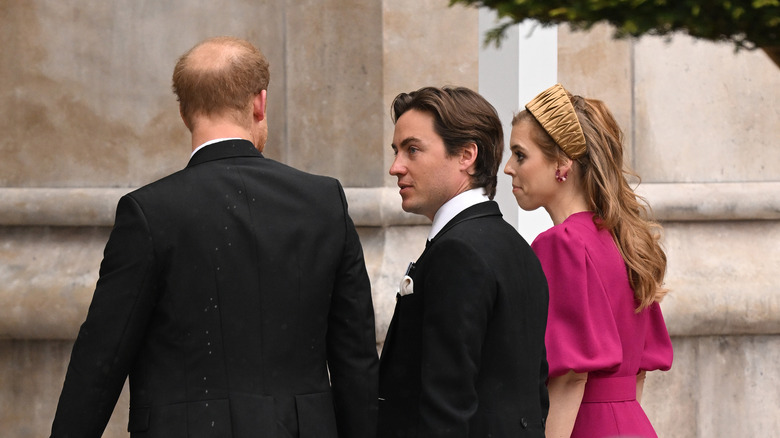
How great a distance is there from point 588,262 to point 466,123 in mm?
496

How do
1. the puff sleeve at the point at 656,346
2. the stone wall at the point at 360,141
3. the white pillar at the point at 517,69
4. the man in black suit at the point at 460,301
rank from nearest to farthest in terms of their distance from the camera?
the man in black suit at the point at 460,301, the puff sleeve at the point at 656,346, the white pillar at the point at 517,69, the stone wall at the point at 360,141

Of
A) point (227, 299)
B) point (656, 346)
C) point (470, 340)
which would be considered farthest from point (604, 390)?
point (227, 299)

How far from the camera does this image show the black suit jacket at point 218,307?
89.2 inches

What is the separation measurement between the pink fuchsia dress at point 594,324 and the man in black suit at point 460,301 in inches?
6.1

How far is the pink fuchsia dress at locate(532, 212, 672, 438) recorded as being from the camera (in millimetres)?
2736

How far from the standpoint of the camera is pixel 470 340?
235 cm

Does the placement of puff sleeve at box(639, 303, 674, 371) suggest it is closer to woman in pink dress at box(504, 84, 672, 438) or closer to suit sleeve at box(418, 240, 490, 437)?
woman in pink dress at box(504, 84, 672, 438)

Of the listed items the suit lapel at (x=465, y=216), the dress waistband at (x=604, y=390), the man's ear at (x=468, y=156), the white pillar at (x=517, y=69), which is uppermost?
the white pillar at (x=517, y=69)

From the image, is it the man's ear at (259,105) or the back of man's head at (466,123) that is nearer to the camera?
the man's ear at (259,105)

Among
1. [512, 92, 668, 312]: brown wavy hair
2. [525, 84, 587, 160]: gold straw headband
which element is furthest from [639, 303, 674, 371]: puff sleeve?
[525, 84, 587, 160]: gold straw headband

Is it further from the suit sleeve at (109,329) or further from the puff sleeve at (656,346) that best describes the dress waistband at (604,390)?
the suit sleeve at (109,329)

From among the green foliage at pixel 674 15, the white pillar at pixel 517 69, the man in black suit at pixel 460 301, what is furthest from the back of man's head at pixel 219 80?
the white pillar at pixel 517 69

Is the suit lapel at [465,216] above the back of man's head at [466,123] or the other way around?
the other way around

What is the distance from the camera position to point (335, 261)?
8.10ft
